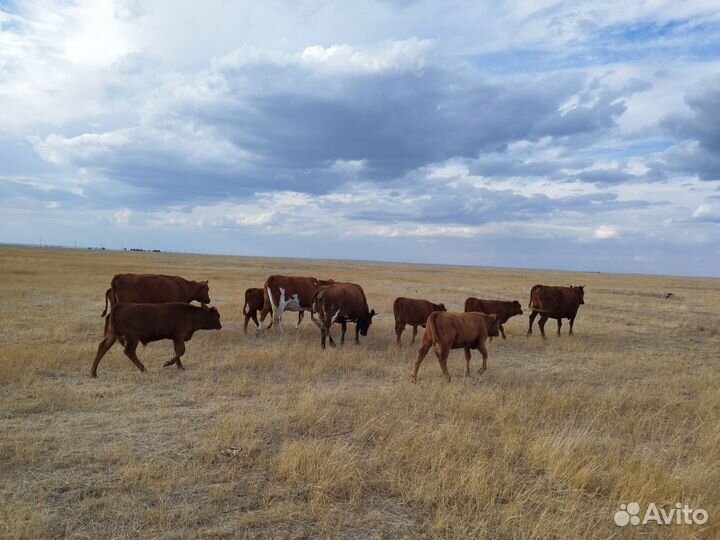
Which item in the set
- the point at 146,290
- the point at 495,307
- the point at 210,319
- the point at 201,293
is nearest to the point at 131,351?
the point at 210,319

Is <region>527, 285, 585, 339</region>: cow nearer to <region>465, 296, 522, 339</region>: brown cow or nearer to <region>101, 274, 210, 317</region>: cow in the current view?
<region>465, 296, 522, 339</region>: brown cow

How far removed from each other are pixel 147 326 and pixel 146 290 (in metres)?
4.19

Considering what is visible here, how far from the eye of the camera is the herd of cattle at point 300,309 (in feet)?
29.7

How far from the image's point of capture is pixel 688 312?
24.7 metres

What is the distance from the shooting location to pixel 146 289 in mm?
12891

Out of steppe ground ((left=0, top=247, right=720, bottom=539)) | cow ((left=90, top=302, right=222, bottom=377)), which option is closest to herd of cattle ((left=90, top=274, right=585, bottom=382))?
cow ((left=90, top=302, right=222, bottom=377))

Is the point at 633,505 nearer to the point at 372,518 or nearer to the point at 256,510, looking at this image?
the point at 372,518

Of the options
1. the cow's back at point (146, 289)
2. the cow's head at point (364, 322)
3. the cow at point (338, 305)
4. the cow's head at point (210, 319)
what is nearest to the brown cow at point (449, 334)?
the cow at point (338, 305)

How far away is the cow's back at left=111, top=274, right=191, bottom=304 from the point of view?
12523 millimetres

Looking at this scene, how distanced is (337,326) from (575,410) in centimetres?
1071

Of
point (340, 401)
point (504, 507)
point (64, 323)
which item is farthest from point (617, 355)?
point (64, 323)

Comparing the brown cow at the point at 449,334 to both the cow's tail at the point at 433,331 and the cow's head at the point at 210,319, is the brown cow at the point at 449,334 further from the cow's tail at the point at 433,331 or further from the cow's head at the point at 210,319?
the cow's head at the point at 210,319

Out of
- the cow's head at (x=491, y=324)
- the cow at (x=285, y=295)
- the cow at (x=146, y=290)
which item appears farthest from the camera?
the cow at (x=285, y=295)

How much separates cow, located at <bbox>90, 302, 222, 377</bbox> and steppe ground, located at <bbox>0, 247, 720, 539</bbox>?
0.48m
